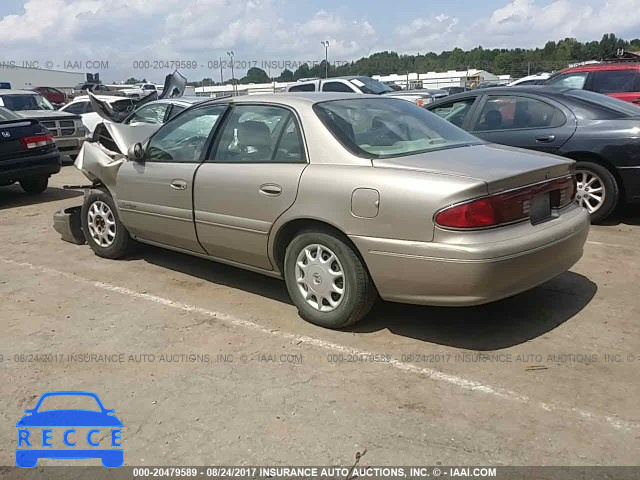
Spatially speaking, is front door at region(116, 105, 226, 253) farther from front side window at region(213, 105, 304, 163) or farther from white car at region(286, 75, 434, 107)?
white car at region(286, 75, 434, 107)

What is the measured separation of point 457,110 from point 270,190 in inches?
159

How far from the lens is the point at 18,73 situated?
58562mm

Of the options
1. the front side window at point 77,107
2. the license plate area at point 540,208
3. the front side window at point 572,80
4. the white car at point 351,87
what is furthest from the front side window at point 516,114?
the front side window at point 77,107

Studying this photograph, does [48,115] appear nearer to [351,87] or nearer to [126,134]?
[351,87]

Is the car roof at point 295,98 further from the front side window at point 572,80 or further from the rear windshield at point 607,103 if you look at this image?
the front side window at point 572,80

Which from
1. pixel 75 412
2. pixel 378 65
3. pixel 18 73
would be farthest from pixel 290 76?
pixel 75 412

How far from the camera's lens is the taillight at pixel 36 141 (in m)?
8.91

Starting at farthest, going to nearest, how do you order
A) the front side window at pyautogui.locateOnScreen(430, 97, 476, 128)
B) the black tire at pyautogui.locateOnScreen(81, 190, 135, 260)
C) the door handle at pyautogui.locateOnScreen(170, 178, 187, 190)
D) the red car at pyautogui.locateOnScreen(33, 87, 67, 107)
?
the red car at pyautogui.locateOnScreen(33, 87, 67, 107) → the front side window at pyautogui.locateOnScreen(430, 97, 476, 128) → the black tire at pyautogui.locateOnScreen(81, 190, 135, 260) → the door handle at pyautogui.locateOnScreen(170, 178, 187, 190)

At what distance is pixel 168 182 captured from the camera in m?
4.90

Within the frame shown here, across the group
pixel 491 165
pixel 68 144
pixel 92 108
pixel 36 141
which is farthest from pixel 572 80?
pixel 92 108

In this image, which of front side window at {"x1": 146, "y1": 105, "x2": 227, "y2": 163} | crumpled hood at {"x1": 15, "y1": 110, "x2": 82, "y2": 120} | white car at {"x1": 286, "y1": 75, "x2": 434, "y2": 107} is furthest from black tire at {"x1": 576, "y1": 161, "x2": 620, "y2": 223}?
crumpled hood at {"x1": 15, "y1": 110, "x2": 82, "y2": 120}

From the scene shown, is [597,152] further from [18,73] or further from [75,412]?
[18,73]

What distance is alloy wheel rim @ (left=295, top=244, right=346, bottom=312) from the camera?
12.9 feet

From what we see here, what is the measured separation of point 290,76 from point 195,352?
49507mm
